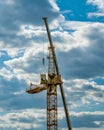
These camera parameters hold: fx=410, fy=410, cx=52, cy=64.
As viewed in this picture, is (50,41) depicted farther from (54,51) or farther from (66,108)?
(66,108)

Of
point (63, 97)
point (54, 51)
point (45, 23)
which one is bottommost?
point (63, 97)

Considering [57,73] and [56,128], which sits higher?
[57,73]

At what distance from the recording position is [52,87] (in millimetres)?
132750

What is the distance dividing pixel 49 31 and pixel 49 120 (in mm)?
31464

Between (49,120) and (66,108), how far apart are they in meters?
6.94

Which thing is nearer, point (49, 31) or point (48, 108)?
point (48, 108)

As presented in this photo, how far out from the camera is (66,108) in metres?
133

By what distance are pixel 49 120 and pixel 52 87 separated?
10980 millimetres

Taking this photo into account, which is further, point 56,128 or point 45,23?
point 45,23

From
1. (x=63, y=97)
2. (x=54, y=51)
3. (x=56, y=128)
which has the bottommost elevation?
(x=56, y=128)

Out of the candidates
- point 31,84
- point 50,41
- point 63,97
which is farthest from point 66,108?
point 50,41

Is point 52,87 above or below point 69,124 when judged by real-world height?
above

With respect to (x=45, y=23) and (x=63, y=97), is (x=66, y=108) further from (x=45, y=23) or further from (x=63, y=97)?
(x=45, y=23)

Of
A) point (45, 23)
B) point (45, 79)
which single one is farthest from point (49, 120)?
point (45, 23)
